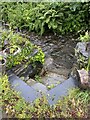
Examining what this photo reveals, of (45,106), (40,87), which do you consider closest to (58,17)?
(40,87)

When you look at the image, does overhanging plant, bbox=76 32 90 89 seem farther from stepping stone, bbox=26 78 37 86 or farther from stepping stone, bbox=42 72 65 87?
stepping stone, bbox=26 78 37 86

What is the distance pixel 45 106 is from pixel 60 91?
0.47 m

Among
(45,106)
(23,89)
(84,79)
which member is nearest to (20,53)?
(23,89)

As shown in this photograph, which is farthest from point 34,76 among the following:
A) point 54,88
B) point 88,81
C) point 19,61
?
point 88,81

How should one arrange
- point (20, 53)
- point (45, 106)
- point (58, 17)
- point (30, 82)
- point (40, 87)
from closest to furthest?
point (45, 106) < point (40, 87) < point (30, 82) < point (20, 53) < point (58, 17)

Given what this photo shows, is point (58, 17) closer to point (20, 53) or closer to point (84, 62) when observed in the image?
point (20, 53)

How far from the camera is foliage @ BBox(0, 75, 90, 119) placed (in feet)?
11.4

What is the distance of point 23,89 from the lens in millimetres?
4020

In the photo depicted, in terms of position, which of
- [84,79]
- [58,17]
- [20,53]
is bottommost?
[84,79]

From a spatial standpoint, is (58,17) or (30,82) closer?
(30,82)

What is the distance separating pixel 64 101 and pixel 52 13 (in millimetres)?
3104

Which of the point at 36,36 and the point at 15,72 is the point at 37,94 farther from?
the point at 36,36

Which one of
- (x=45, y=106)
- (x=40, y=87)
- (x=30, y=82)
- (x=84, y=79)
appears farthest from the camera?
(x=30, y=82)

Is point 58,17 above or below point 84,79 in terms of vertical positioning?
above
